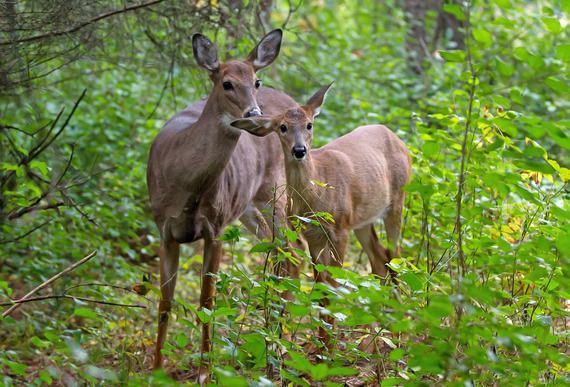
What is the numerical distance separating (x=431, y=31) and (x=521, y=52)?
11512 millimetres

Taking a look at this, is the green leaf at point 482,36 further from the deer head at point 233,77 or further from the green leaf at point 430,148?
the deer head at point 233,77

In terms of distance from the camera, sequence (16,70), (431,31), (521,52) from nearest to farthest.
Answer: (521,52) < (16,70) < (431,31)

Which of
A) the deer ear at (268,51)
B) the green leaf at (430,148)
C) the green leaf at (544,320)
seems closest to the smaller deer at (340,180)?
the deer ear at (268,51)

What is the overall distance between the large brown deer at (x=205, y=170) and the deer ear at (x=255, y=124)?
5.6 inches

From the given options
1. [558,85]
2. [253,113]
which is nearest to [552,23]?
[558,85]

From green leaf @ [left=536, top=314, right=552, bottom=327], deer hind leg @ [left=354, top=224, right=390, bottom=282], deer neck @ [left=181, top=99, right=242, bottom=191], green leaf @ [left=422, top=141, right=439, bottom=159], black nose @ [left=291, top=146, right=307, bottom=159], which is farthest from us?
deer hind leg @ [left=354, top=224, right=390, bottom=282]

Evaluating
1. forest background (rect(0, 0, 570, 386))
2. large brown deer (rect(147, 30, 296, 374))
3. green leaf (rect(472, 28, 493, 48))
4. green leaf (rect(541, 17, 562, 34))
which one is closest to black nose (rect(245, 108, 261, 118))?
large brown deer (rect(147, 30, 296, 374))

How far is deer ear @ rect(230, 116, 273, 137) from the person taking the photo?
15.1 ft

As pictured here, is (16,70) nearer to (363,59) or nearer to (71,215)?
(71,215)

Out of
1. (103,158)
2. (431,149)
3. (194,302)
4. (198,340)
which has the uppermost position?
(431,149)

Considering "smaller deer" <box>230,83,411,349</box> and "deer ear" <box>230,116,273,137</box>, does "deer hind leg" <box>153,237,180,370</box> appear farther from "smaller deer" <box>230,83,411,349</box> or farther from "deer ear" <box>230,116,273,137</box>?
"deer ear" <box>230,116,273,137</box>

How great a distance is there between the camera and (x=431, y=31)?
1383 centimetres

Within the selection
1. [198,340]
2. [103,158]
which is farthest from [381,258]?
[103,158]

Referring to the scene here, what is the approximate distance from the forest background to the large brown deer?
0.81 feet
